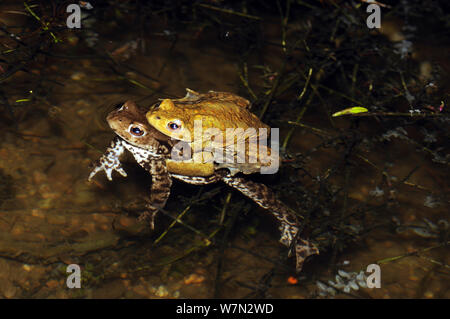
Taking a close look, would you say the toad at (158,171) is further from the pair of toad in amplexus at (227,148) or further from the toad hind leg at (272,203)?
the pair of toad in amplexus at (227,148)

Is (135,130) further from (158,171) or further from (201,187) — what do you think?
(201,187)

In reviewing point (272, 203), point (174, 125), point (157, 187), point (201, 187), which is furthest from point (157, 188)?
point (272, 203)

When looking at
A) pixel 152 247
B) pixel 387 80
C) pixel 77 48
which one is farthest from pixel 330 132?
pixel 77 48

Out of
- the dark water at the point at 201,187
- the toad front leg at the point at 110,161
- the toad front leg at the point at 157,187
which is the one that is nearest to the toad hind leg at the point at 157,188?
the toad front leg at the point at 157,187

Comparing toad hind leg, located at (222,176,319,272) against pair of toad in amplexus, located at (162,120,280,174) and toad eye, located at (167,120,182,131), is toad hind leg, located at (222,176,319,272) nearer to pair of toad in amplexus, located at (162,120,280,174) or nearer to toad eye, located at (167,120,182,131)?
pair of toad in amplexus, located at (162,120,280,174)

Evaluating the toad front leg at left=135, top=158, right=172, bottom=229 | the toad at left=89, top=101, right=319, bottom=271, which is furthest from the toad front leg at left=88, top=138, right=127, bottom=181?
the toad front leg at left=135, top=158, right=172, bottom=229

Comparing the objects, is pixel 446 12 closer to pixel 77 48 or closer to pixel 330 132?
pixel 330 132
